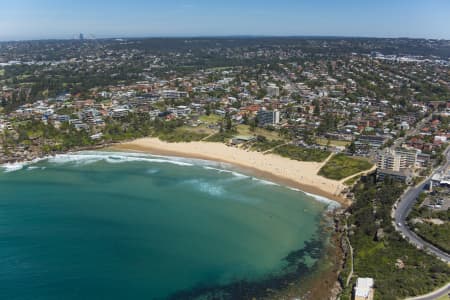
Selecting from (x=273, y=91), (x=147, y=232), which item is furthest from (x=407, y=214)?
(x=273, y=91)

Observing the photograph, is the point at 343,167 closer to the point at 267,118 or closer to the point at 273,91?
the point at 267,118

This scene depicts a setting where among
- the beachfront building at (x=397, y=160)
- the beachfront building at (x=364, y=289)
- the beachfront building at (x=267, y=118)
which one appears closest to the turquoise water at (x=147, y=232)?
the beachfront building at (x=364, y=289)

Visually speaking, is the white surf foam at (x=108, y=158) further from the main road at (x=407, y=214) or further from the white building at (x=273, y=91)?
the white building at (x=273, y=91)

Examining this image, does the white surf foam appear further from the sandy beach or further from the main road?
the main road

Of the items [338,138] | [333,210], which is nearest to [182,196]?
[333,210]

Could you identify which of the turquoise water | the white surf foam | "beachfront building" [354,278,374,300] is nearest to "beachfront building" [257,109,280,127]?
the white surf foam

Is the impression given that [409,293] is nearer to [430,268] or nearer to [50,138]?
[430,268]
